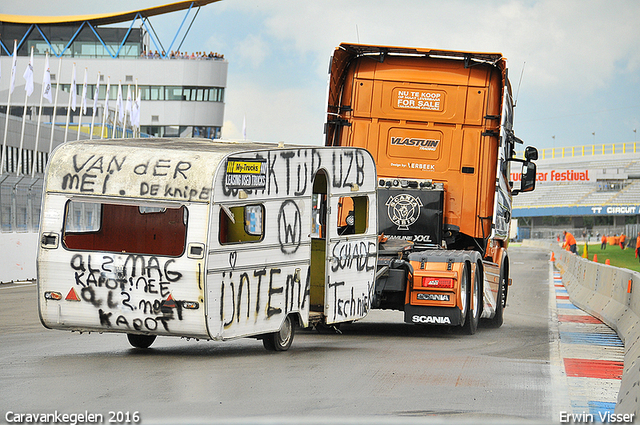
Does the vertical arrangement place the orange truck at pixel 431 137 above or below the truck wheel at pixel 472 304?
above

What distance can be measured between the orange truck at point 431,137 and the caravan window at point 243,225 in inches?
107

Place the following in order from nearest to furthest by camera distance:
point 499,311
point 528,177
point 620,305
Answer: point 620,305, point 499,311, point 528,177

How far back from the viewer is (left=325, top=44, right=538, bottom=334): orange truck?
553 inches

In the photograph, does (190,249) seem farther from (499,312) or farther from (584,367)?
(499,312)

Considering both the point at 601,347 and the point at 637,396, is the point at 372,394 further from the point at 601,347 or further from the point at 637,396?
the point at 601,347

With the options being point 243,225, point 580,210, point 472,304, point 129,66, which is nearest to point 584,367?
point 472,304

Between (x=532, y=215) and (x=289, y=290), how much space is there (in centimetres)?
9278

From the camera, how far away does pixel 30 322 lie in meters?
14.9

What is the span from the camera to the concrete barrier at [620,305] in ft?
23.0

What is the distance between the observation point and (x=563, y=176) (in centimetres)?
10269

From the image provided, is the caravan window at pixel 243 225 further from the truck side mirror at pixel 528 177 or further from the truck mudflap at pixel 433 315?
the truck side mirror at pixel 528 177

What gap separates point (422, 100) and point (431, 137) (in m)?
0.63

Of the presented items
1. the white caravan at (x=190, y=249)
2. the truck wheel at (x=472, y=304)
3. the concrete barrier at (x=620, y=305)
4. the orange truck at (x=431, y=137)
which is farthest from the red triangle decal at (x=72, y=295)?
the truck wheel at (x=472, y=304)

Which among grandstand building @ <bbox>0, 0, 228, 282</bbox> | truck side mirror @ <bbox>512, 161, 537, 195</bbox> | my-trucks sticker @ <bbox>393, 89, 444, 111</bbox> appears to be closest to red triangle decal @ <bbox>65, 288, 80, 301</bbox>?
my-trucks sticker @ <bbox>393, 89, 444, 111</bbox>
